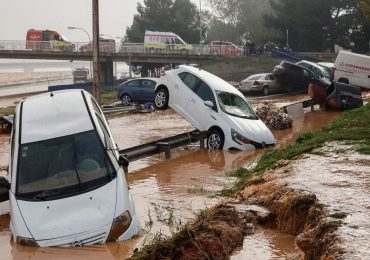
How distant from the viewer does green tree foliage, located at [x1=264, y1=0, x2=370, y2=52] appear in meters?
62.4

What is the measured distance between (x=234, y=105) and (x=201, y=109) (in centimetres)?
95

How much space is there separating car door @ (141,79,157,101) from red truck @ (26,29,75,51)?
1605 inches

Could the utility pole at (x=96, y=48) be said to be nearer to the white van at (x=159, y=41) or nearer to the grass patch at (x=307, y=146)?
the grass patch at (x=307, y=146)

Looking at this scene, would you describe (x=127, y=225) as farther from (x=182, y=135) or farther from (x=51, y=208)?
(x=182, y=135)

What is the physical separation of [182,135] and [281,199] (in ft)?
28.8

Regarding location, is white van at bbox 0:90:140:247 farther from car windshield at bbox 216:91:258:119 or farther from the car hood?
car windshield at bbox 216:91:258:119

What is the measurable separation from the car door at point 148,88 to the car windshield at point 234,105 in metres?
13.1

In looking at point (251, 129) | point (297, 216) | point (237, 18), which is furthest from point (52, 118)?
point (237, 18)

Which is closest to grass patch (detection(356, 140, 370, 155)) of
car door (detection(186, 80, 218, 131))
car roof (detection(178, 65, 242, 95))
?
car door (detection(186, 80, 218, 131))

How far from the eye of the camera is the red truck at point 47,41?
69.2 metres

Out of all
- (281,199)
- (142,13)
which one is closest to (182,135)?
(281,199)

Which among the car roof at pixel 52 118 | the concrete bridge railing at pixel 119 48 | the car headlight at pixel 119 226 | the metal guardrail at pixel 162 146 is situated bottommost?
the metal guardrail at pixel 162 146

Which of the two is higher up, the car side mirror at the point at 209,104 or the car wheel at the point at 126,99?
the car side mirror at the point at 209,104

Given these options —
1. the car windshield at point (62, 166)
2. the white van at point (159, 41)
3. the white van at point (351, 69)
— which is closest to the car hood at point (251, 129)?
the car windshield at point (62, 166)
